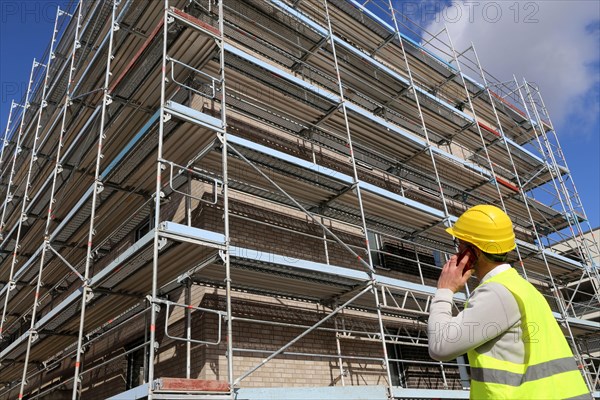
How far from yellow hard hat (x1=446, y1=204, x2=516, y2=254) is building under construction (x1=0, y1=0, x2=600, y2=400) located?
4181 mm

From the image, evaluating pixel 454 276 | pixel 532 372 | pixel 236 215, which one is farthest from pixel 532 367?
pixel 236 215

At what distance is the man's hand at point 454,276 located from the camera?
1.84 metres

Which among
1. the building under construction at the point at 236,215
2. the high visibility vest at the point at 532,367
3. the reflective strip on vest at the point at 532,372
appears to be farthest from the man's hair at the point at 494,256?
the building under construction at the point at 236,215

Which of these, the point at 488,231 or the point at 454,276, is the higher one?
the point at 488,231

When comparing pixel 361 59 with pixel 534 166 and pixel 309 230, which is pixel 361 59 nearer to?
pixel 309 230

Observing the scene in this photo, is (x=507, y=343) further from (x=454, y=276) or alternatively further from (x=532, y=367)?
(x=454, y=276)

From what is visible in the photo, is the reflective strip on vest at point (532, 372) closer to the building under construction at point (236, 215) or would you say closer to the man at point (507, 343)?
the man at point (507, 343)

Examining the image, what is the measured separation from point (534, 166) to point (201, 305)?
47.4 feet

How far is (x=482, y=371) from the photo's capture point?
168 cm

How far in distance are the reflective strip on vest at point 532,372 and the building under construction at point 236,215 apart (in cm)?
424

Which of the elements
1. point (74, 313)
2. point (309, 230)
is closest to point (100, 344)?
point (74, 313)

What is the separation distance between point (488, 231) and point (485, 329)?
1.40 ft

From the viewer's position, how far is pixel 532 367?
5.30 feet

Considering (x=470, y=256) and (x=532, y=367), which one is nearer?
(x=532, y=367)
